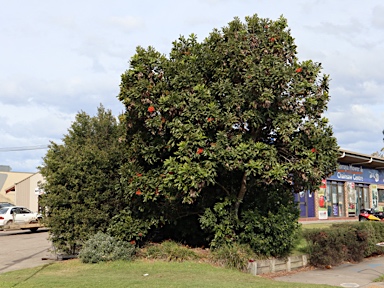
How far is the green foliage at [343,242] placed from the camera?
1591cm

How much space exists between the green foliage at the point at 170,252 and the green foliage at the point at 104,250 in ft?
1.87

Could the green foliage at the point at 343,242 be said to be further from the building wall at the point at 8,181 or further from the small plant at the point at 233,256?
the building wall at the point at 8,181

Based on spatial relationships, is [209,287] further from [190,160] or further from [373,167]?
[373,167]

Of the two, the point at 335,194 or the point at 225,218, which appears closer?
the point at 225,218

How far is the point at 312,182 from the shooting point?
14.4 meters

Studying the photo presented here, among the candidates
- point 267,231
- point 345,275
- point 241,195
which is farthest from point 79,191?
point 345,275

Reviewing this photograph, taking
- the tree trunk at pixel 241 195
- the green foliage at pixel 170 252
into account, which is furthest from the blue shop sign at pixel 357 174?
the green foliage at pixel 170 252

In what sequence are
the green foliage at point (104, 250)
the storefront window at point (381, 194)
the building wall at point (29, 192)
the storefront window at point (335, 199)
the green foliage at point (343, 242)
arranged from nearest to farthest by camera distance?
the green foliage at point (104, 250) → the green foliage at point (343, 242) → the storefront window at point (335, 199) → the building wall at point (29, 192) → the storefront window at point (381, 194)

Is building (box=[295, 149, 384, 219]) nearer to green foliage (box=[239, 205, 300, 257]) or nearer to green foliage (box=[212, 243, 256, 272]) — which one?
green foliage (box=[239, 205, 300, 257])

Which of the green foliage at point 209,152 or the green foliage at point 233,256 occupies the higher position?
the green foliage at point 209,152

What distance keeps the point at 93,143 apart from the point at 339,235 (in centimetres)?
936

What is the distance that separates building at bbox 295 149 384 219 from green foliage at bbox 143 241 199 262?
22.4 metres

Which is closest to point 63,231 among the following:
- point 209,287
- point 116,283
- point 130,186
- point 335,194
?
point 130,186

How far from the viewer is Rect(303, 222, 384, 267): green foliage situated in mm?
15906
